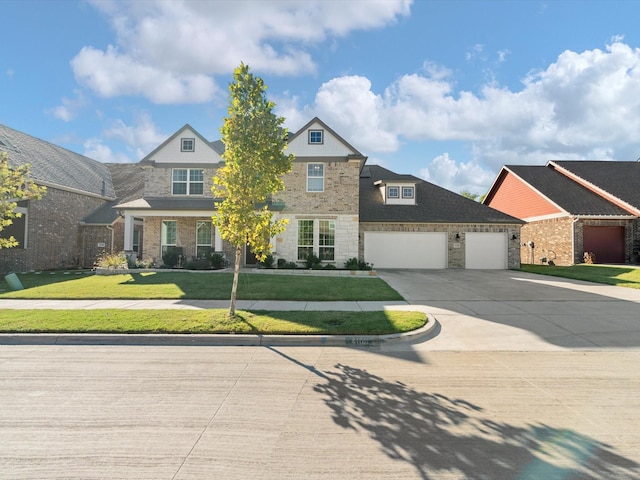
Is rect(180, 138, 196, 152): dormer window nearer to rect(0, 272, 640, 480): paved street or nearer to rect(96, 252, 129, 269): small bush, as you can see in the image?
rect(96, 252, 129, 269): small bush

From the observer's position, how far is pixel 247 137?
8094 millimetres

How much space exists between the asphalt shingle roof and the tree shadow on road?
28.3m

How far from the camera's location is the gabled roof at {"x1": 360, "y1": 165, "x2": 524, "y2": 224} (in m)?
21.8

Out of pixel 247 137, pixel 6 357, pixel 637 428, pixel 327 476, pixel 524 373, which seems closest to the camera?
pixel 327 476

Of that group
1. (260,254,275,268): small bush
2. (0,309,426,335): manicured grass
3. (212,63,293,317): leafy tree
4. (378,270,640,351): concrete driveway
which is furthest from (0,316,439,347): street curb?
(260,254,275,268): small bush

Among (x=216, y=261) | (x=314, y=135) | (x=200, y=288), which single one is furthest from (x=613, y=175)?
(x=200, y=288)

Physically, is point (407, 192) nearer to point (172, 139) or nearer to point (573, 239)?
point (573, 239)

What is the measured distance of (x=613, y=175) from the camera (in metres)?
27.5

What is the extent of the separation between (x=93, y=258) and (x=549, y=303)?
80.9 ft

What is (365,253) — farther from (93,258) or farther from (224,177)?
(93,258)

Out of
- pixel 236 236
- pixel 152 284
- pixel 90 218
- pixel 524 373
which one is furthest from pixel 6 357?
pixel 90 218

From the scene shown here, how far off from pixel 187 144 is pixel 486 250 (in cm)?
1952

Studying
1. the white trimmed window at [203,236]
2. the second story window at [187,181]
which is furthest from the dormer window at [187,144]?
the white trimmed window at [203,236]

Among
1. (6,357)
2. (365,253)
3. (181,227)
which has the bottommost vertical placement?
(6,357)
